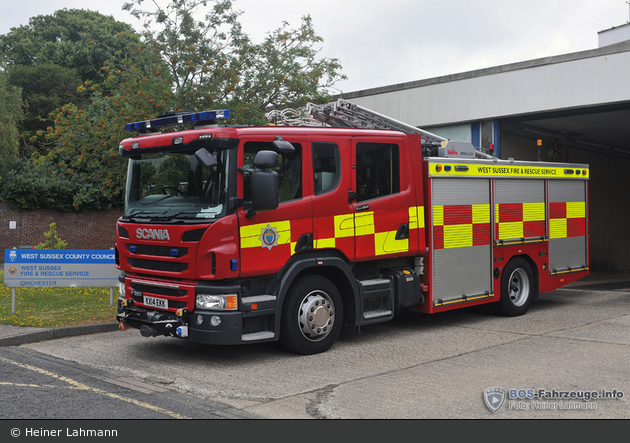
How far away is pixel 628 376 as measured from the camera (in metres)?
6.42

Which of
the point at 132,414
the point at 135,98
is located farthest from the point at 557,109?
the point at 132,414

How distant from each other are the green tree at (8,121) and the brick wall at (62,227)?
97.4 inches

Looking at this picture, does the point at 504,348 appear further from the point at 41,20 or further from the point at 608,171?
the point at 41,20

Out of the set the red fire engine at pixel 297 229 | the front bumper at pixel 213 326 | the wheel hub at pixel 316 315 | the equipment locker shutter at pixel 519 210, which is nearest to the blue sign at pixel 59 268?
the red fire engine at pixel 297 229

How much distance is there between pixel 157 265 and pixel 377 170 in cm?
306

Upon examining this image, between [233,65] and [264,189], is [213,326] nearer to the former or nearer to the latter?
[264,189]

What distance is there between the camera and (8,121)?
26516 mm

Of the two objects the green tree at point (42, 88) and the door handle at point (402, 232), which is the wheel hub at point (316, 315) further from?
the green tree at point (42, 88)

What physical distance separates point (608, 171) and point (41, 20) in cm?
4390

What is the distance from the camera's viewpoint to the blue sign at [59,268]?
410 inches

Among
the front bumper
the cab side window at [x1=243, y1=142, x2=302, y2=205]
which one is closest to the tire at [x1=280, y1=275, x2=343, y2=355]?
the front bumper

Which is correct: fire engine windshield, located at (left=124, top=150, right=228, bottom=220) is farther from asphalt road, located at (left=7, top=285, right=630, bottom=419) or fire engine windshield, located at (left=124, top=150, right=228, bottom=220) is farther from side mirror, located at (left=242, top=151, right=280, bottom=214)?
asphalt road, located at (left=7, top=285, right=630, bottom=419)

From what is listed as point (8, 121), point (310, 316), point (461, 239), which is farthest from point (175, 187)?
point (8, 121)

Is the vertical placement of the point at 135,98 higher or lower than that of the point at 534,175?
higher
